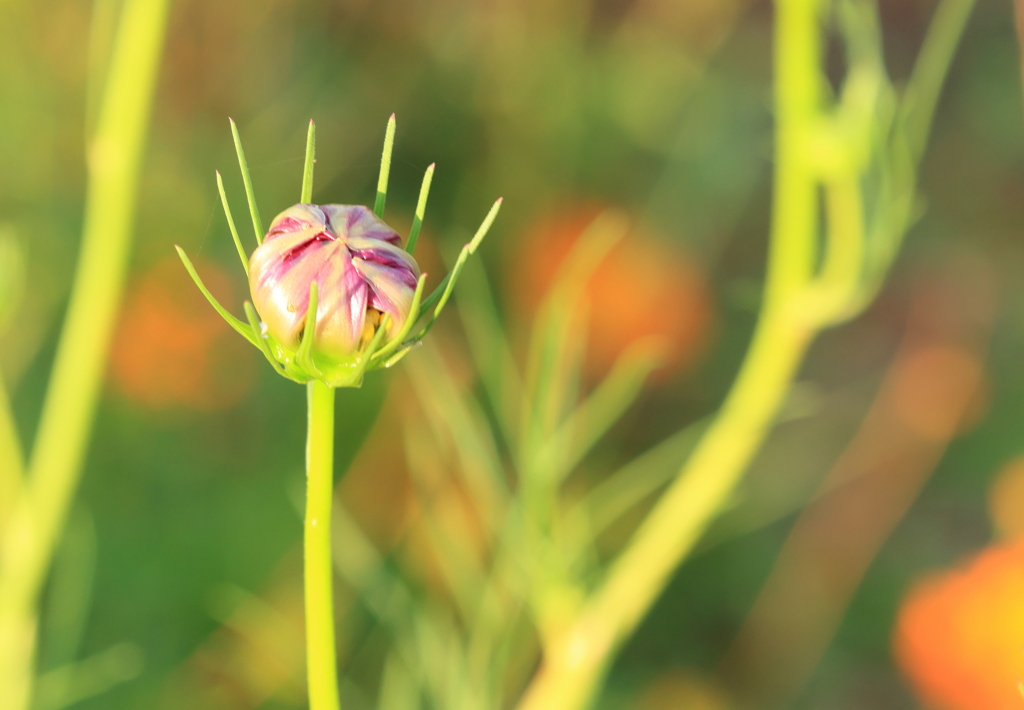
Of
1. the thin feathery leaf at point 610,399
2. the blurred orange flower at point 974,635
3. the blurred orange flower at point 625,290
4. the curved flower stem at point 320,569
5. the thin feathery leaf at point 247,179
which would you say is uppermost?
the blurred orange flower at point 625,290

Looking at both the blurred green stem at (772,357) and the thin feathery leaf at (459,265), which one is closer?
the thin feathery leaf at (459,265)

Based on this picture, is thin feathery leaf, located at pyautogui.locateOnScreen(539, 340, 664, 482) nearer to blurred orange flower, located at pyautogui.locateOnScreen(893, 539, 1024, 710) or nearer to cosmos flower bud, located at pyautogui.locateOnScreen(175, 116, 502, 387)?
blurred orange flower, located at pyautogui.locateOnScreen(893, 539, 1024, 710)

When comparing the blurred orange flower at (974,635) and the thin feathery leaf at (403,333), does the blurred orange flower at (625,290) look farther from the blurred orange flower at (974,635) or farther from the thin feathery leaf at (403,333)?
the thin feathery leaf at (403,333)

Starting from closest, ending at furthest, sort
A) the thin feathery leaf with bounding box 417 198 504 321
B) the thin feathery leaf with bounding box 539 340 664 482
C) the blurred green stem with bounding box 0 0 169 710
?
the thin feathery leaf with bounding box 417 198 504 321 → the blurred green stem with bounding box 0 0 169 710 → the thin feathery leaf with bounding box 539 340 664 482

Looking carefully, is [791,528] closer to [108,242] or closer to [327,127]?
[327,127]

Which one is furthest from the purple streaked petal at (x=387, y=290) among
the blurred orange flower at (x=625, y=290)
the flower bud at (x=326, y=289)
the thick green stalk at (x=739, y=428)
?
the blurred orange flower at (x=625, y=290)

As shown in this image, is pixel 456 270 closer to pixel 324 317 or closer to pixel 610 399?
pixel 324 317

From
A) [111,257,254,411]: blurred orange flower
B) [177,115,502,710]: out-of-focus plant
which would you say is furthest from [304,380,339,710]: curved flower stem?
[111,257,254,411]: blurred orange flower
